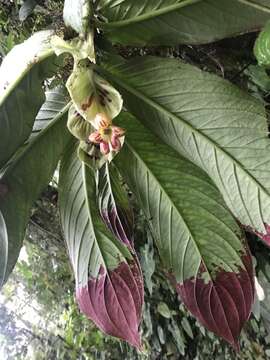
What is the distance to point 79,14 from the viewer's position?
25.1 inches

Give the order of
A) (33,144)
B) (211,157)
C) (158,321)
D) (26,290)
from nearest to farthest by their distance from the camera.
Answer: (211,157)
(33,144)
(158,321)
(26,290)

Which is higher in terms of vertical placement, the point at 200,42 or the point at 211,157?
the point at 200,42

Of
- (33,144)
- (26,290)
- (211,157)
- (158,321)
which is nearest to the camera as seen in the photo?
(211,157)

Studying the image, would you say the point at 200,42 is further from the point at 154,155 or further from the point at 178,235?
the point at 178,235

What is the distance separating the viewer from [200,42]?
2.29 feet

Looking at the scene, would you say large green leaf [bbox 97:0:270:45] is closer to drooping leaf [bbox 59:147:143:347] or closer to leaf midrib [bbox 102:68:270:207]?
leaf midrib [bbox 102:68:270:207]

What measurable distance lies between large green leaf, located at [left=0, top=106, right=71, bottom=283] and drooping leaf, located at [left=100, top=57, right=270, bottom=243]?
14 centimetres

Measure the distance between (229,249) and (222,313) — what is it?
9 centimetres

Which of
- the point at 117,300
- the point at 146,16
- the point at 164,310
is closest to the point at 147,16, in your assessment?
the point at 146,16

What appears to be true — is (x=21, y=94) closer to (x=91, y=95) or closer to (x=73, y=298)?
(x=91, y=95)

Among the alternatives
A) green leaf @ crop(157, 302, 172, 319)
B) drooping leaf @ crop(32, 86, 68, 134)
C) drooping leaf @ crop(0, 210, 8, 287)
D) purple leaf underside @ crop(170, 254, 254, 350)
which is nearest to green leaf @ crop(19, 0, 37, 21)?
drooping leaf @ crop(32, 86, 68, 134)

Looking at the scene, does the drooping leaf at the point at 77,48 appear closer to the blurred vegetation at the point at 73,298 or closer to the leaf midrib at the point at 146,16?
the leaf midrib at the point at 146,16

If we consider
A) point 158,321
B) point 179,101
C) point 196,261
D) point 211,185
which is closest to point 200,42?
point 179,101

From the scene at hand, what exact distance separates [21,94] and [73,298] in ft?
4.43
